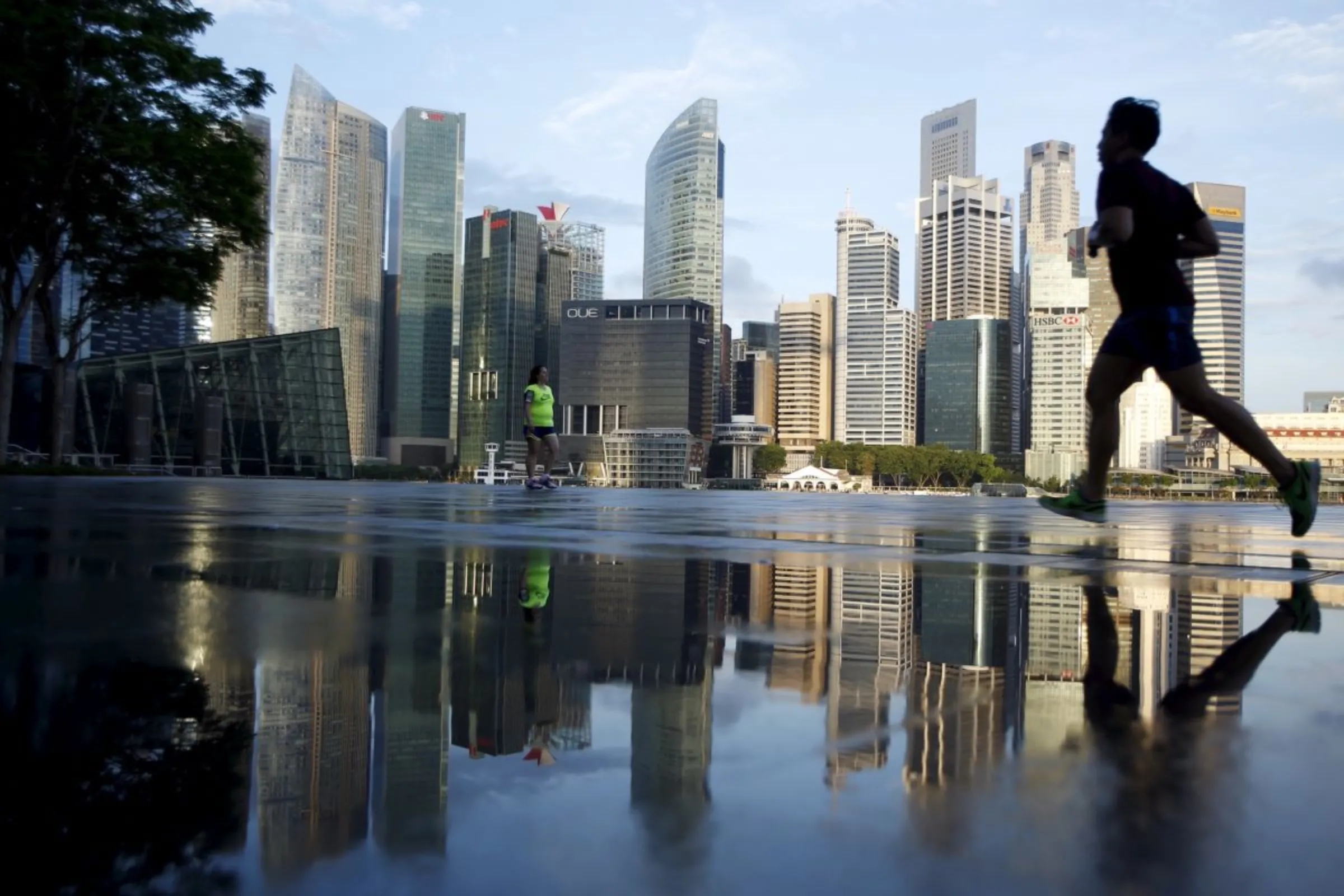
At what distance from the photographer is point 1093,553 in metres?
5.72

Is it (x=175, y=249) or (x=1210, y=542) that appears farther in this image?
(x=175, y=249)

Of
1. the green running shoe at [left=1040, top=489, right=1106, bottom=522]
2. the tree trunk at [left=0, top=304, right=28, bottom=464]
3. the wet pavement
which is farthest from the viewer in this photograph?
the tree trunk at [left=0, top=304, right=28, bottom=464]

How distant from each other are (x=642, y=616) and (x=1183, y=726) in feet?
5.32

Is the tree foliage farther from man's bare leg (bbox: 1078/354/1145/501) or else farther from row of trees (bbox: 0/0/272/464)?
man's bare leg (bbox: 1078/354/1145/501)

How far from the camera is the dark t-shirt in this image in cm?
470

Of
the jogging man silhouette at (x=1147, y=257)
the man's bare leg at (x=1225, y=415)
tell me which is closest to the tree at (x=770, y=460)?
the man's bare leg at (x=1225, y=415)

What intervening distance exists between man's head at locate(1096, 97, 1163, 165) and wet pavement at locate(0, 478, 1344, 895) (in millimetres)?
1999

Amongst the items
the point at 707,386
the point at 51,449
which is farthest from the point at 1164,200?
the point at 707,386

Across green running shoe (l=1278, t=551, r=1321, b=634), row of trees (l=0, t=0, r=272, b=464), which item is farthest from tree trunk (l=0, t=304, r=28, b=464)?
green running shoe (l=1278, t=551, r=1321, b=634)

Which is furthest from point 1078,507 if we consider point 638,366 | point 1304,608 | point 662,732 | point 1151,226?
point 638,366

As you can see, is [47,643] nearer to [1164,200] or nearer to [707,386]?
[1164,200]

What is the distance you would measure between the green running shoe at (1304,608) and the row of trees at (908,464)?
14792 cm

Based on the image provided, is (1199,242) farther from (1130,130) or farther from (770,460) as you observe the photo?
(770,460)

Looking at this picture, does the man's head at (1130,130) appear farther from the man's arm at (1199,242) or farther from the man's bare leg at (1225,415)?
the man's bare leg at (1225,415)
